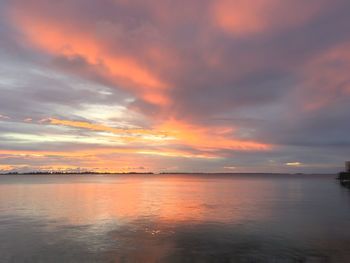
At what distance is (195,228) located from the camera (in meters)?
37.1

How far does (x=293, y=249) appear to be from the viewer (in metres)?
27.7

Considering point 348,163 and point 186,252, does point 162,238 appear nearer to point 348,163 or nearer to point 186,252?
point 186,252

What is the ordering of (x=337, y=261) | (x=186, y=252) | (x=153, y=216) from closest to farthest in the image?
(x=337, y=261) → (x=186, y=252) → (x=153, y=216)

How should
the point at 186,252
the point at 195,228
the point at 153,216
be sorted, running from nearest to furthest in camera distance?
1. the point at 186,252
2. the point at 195,228
3. the point at 153,216

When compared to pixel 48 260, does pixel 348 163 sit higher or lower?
higher

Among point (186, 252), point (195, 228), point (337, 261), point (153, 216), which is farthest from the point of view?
point (153, 216)

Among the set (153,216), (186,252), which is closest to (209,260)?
(186,252)

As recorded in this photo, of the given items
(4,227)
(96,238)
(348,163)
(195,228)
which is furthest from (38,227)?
(348,163)

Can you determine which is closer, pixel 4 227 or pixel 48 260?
pixel 48 260

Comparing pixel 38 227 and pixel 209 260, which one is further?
pixel 38 227

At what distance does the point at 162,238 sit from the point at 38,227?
1463cm

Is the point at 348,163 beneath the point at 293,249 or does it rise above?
above

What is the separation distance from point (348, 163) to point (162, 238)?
487 ft

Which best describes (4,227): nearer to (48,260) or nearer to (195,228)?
(48,260)
